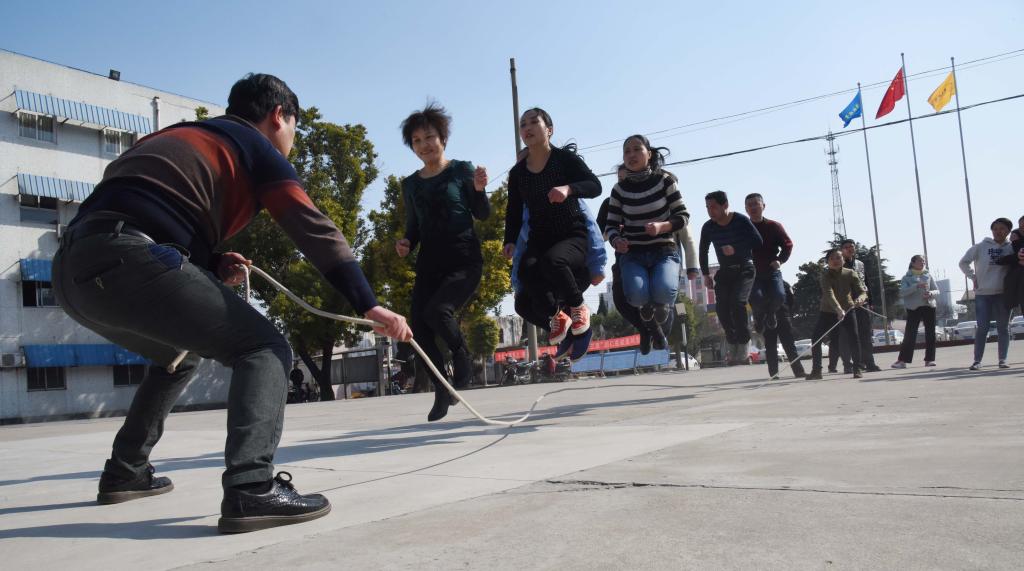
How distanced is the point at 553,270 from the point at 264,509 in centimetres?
375

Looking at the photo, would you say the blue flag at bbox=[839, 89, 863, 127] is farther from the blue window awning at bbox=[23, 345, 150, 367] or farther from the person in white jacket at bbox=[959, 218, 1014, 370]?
the blue window awning at bbox=[23, 345, 150, 367]

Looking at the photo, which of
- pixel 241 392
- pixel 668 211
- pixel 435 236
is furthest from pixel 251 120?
pixel 668 211

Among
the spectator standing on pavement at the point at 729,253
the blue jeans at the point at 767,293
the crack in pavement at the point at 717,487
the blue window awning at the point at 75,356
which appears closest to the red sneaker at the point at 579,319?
the spectator standing on pavement at the point at 729,253

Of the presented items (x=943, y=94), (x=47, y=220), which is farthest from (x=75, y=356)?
(x=943, y=94)

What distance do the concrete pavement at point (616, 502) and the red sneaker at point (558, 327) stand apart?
1460mm

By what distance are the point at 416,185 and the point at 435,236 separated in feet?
1.49

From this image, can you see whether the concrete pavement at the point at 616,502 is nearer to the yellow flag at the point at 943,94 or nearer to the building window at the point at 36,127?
the building window at the point at 36,127

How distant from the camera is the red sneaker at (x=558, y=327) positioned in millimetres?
6203

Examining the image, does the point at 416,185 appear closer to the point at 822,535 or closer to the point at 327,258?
the point at 327,258

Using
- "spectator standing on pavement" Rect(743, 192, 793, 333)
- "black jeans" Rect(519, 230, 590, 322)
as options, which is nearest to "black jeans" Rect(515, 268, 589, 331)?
"black jeans" Rect(519, 230, 590, 322)

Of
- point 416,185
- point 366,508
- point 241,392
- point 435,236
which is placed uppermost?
point 416,185

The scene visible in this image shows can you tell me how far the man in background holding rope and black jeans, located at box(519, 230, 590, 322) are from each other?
3.29 m

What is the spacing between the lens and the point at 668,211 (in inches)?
267

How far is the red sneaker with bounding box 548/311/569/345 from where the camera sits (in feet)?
20.4
